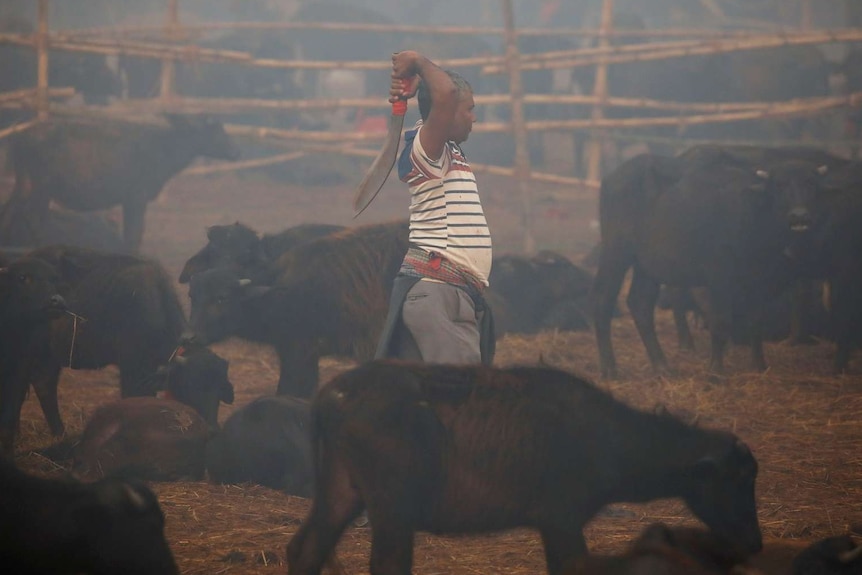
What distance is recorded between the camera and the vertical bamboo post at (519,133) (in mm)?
15703

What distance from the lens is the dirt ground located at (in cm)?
573

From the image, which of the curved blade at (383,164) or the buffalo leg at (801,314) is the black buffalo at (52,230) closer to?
the buffalo leg at (801,314)

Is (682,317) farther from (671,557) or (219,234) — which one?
(671,557)

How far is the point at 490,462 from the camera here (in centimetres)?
499

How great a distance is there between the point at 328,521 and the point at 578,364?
6061 mm

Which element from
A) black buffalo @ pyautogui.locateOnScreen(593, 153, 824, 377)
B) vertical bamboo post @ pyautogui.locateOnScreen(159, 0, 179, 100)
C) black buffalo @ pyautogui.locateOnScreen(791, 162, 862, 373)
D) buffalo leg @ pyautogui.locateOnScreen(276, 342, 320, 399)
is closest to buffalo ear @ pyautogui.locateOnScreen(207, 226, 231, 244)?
buffalo leg @ pyautogui.locateOnScreen(276, 342, 320, 399)

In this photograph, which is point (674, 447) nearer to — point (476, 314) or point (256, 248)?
point (476, 314)

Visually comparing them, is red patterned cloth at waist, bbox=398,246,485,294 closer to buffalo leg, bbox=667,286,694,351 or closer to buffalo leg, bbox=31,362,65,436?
buffalo leg, bbox=31,362,65,436

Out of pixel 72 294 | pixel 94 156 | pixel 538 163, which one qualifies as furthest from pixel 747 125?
pixel 72 294

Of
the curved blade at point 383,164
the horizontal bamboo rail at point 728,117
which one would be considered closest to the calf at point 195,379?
the curved blade at point 383,164

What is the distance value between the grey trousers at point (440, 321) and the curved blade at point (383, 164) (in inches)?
23.3

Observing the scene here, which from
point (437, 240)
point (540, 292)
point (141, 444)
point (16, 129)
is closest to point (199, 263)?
point (141, 444)

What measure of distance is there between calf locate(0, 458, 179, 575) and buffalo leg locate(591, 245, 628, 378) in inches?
268

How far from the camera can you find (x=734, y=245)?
10.3 m
